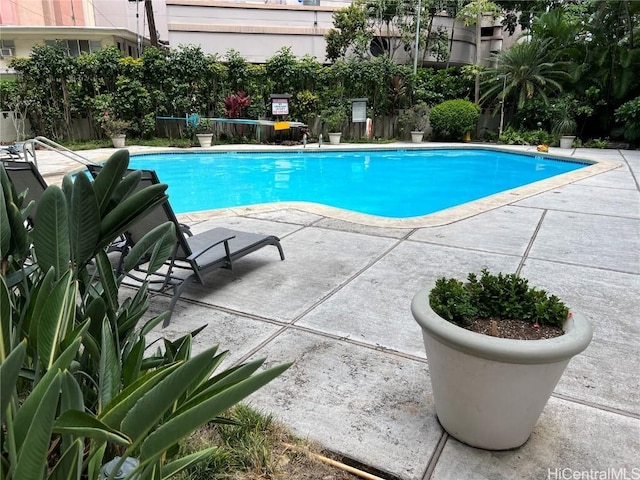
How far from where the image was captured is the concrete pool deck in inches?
74.1

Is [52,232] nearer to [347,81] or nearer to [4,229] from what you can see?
[4,229]

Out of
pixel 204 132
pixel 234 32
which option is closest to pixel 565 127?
pixel 204 132

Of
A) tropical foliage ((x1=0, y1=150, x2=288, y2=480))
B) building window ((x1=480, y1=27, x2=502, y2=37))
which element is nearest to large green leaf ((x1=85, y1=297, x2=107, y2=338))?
tropical foliage ((x1=0, y1=150, x2=288, y2=480))

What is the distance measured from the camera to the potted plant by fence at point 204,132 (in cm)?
1470

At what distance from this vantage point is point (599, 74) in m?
15.1

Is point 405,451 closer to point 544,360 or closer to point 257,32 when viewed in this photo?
point 544,360

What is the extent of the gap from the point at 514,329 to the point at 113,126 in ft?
49.3

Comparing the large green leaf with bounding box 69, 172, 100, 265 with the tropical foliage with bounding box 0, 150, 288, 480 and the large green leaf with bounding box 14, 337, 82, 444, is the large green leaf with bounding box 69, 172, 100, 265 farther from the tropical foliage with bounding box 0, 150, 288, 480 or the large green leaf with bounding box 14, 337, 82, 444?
the large green leaf with bounding box 14, 337, 82, 444

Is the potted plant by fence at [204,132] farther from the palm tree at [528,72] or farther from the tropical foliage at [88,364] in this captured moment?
the tropical foliage at [88,364]

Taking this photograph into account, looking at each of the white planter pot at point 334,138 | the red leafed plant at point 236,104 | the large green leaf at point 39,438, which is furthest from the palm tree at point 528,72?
the large green leaf at point 39,438

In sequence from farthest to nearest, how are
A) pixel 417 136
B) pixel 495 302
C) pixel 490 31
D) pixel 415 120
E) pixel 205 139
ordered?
pixel 490 31, pixel 415 120, pixel 417 136, pixel 205 139, pixel 495 302

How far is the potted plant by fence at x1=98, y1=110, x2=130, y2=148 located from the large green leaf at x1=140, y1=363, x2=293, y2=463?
1521cm

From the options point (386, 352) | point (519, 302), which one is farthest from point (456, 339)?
point (386, 352)

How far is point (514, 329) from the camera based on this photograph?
1.84m
